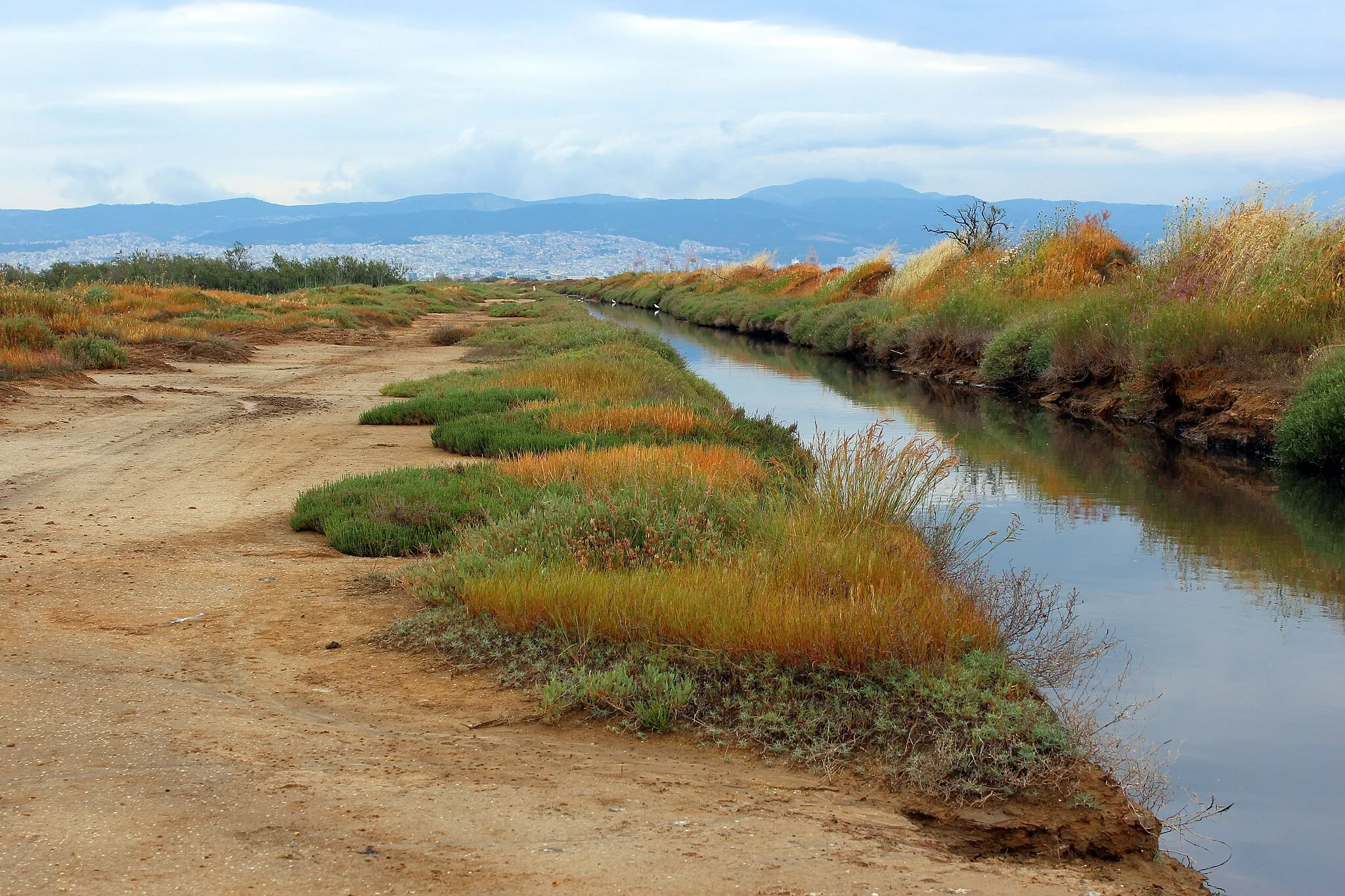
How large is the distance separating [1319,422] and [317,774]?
39.3 feet

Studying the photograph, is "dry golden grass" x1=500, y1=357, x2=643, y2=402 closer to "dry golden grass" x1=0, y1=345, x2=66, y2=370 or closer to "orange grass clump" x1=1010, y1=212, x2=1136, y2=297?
"dry golden grass" x1=0, y1=345, x2=66, y2=370

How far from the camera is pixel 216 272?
53062 millimetres

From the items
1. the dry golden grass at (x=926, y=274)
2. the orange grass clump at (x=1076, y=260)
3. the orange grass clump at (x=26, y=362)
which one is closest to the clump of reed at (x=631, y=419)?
the orange grass clump at (x=26, y=362)

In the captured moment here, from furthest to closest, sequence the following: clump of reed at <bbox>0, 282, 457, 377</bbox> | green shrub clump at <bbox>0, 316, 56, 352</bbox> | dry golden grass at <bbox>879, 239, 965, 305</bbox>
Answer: dry golden grass at <bbox>879, 239, 965, 305</bbox> → clump of reed at <bbox>0, 282, 457, 377</bbox> → green shrub clump at <bbox>0, 316, 56, 352</bbox>

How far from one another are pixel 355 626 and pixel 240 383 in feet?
47.1

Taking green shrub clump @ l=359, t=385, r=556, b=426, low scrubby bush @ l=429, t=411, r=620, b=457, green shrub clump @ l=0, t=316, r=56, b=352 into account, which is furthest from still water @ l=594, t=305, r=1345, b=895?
green shrub clump @ l=0, t=316, r=56, b=352

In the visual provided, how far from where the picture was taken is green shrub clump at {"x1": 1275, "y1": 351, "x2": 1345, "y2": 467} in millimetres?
12484

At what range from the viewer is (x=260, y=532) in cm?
865

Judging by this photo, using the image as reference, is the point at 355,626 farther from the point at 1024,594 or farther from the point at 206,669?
the point at 1024,594

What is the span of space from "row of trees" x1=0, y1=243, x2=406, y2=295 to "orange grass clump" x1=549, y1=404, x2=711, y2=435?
102ft

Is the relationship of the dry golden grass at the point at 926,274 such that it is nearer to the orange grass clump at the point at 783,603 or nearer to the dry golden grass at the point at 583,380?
the dry golden grass at the point at 583,380

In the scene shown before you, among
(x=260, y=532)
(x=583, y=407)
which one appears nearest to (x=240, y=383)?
(x=583, y=407)

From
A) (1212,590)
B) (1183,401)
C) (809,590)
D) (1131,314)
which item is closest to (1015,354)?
(1131,314)

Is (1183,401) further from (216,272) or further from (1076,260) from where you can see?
(216,272)
